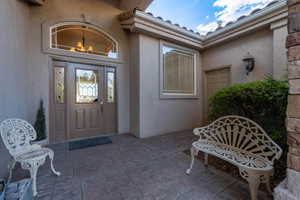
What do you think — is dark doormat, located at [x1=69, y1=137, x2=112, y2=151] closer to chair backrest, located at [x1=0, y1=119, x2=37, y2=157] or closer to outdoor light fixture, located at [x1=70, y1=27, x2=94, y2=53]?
chair backrest, located at [x1=0, y1=119, x2=37, y2=157]

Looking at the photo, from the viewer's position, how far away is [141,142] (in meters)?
3.50

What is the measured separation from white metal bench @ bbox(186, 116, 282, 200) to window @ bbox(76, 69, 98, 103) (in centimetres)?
309

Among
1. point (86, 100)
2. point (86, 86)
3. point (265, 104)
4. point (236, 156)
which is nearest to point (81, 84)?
point (86, 86)

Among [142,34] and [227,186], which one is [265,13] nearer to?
[142,34]

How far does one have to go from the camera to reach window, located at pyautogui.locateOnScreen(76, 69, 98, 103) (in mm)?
3723

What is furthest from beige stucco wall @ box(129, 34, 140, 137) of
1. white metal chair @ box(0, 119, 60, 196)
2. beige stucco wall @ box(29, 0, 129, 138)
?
white metal chair @ box(0, 119, 60, 196)

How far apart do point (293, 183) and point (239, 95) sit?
54.9 inches

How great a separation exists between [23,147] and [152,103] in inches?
116

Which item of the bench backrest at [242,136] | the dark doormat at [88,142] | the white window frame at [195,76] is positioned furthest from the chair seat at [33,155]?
the white window frame at [195,76]

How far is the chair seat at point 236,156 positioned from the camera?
147 cm

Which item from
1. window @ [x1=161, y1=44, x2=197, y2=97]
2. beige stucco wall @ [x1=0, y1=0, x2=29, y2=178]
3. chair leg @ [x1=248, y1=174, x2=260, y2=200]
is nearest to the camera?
chair leg @ [x1=248, y1=174, x2=260, y2=200]

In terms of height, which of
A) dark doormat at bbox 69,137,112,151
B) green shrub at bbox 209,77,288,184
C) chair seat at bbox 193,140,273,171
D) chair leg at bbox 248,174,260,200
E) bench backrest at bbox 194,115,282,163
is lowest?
dark doormat at bbox 69,137,112,151

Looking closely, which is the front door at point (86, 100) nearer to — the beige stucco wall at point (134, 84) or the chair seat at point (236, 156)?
the beige stucco wall at point (134, 84)

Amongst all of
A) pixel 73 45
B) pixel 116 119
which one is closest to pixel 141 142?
pixel 116 119
